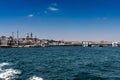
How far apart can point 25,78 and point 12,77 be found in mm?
2170

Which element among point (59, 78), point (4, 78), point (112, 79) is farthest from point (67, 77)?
point (4, 78)

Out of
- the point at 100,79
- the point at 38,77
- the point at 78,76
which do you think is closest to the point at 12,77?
the point at 38,77

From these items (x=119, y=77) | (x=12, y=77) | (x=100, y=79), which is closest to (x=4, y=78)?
(x=12, y=77)

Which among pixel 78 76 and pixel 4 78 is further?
pixel 78 76

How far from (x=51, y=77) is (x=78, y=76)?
14.8 ft

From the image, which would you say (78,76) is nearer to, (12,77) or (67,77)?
(67,77)

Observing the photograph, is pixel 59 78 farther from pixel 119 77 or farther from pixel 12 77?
pixel 119 77

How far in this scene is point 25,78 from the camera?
37.2m

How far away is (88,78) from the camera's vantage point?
37.4 metres

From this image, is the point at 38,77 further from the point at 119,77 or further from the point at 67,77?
the point at 119,77

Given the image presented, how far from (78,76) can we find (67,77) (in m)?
2.04

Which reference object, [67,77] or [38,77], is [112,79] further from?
[38,77]

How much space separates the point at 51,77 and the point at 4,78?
7498 mm

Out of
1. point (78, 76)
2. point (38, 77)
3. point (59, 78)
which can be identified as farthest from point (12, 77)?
point (78, 76)
